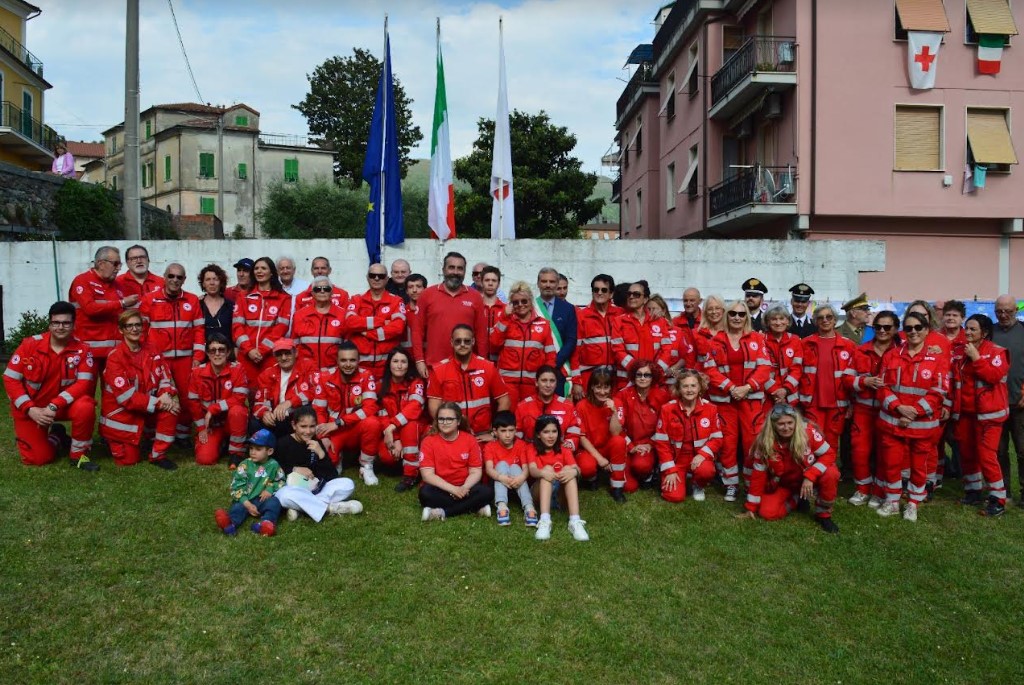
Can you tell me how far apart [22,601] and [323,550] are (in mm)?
1886

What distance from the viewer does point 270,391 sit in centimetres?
746

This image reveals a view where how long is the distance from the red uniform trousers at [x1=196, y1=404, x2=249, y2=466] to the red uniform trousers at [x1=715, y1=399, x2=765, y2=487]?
15.9 ft

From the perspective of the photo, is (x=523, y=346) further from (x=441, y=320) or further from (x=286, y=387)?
(x=286, y=387)

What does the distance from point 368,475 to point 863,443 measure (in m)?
4.83

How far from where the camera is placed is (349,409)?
7.38 metres

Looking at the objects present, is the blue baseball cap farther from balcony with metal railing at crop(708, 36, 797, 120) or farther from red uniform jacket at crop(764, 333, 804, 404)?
balcony with metal railing at crop(708, 36, 797, 120)

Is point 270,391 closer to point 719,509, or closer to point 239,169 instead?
point 719,509

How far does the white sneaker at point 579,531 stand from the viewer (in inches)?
229

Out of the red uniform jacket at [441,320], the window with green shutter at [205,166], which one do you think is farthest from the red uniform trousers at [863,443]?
the window with green shutter at [205,166]

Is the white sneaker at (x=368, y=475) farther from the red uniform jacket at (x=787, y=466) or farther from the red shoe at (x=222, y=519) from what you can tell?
the red uniform jacket at (x=787, y=466)

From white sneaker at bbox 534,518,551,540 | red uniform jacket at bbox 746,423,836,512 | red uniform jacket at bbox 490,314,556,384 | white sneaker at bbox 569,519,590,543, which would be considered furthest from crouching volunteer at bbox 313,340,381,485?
red uniform jacket at bbox 746,423,836,512

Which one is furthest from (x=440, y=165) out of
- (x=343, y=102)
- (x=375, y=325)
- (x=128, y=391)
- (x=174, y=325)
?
(x=343, y=102)

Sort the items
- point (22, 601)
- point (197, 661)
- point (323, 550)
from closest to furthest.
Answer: point (197, 661) → point (22, 601) → point (323, 550)

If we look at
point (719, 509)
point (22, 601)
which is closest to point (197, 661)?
point (22, 601)
